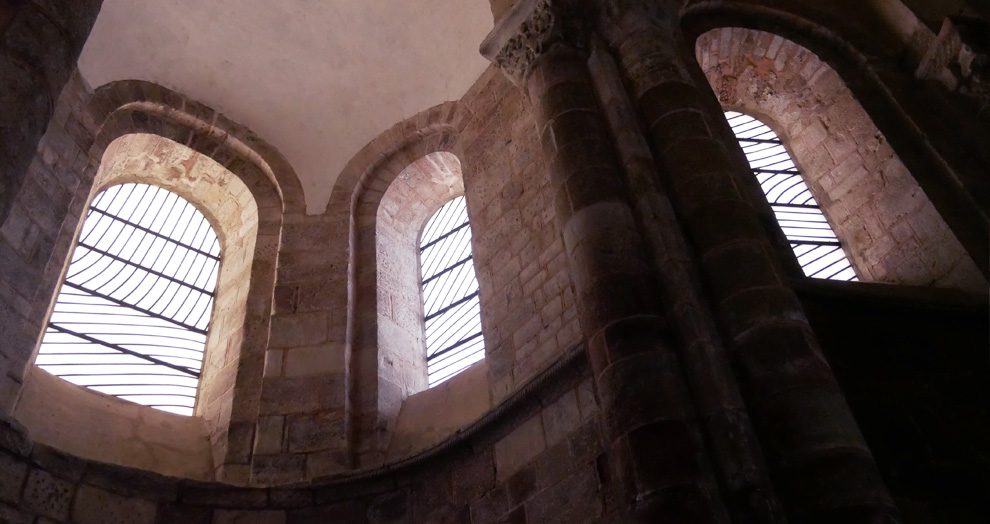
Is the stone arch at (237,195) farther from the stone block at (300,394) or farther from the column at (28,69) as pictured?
the column at (28,69)

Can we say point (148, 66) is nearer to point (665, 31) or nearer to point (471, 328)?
point (471, 328)

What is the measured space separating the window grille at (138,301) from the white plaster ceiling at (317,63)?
3.94 feet

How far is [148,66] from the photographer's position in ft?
27.1

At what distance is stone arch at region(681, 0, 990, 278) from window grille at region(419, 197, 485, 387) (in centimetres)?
282

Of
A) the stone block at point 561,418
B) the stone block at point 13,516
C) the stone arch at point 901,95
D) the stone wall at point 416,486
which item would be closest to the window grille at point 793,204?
the stone arch at point 901,95

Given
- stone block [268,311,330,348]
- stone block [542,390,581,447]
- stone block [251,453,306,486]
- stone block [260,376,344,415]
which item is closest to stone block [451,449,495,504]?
stone block [542,390,581,447]

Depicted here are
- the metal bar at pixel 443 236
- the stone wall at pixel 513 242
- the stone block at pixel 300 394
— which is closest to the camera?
the stone wall at pixel 513 242

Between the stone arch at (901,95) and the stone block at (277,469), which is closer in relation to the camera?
the stone block at (277,469)

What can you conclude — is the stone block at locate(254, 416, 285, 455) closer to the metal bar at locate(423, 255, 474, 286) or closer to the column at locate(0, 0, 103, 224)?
the metal bar at locate(423, 255, 474, 286)

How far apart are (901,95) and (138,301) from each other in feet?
21.8

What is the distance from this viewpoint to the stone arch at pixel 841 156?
6137mm

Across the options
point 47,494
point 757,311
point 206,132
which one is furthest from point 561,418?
point 206,132

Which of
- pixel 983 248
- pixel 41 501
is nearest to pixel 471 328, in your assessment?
pixel 41 501

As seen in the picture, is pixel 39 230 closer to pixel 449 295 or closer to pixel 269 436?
pixel 269 436
